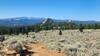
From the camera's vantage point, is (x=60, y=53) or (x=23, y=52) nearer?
(x=23, y=52)

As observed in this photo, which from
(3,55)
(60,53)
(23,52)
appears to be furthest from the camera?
(60,53)

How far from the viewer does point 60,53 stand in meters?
30.2

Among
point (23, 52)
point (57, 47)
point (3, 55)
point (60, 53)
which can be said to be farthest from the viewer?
point (57, 47)

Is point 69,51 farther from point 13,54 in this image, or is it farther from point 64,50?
point 13,54

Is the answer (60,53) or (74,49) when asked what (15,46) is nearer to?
(60,53)

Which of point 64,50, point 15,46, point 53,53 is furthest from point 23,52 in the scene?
point 64,50

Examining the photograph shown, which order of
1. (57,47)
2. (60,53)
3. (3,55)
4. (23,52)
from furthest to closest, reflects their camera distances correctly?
(57,47)
(60,53)
(23,52)
(3,55)

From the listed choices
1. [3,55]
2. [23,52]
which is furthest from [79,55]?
[3,55]

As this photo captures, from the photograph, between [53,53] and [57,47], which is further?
[57,47]

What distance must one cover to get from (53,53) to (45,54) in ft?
4.44

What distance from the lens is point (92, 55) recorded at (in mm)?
29219

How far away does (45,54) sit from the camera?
28891 mm

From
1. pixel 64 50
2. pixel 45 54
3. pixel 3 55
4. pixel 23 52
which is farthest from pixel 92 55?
pixel 3 55

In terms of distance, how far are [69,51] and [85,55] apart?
2677 mm
